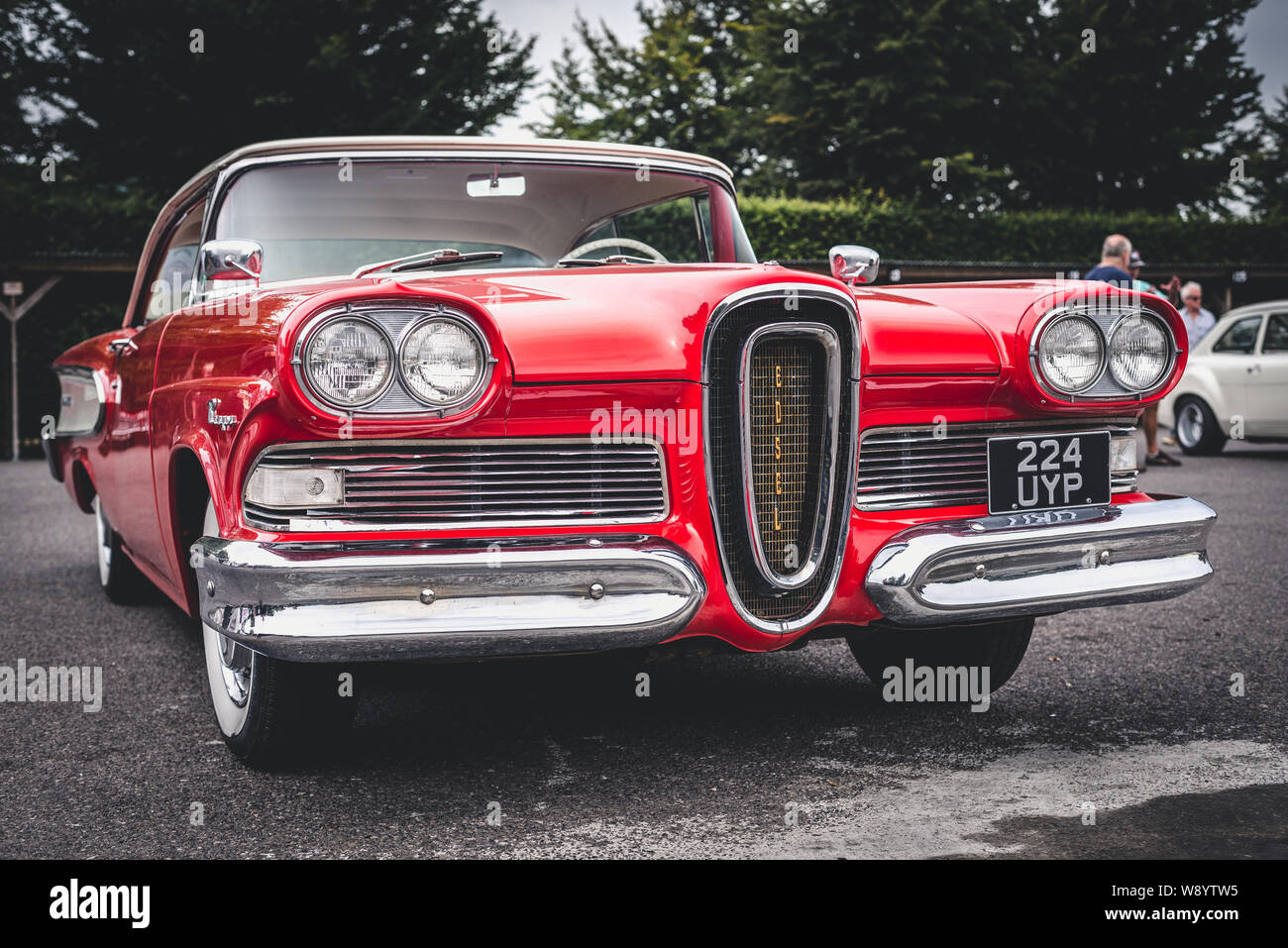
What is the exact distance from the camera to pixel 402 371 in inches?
98.7

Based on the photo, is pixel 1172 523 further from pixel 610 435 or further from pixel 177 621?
pixel 177 621

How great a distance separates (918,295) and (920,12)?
22.2 metres

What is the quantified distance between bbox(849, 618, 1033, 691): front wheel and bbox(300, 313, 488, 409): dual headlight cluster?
152 cm

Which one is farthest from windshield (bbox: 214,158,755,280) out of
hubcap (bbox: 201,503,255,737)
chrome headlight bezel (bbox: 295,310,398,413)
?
chrome headlight bezel (bbox: 295,310,398,413)

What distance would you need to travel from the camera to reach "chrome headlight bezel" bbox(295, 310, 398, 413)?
246cm

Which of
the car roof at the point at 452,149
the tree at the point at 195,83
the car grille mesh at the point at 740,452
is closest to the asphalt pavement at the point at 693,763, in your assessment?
the car grille mesh at the point at 740,452

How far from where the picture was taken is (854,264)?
364 centimetres

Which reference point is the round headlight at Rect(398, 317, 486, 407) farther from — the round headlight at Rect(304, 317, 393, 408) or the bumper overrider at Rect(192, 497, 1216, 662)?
the bumper overrider at Rect(192, 497, 1216, 662)

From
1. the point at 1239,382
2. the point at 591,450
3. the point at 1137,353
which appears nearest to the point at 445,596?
the point at 591,450

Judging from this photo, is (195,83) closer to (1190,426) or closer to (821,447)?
(1190,426)

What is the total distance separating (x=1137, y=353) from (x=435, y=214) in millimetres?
1958

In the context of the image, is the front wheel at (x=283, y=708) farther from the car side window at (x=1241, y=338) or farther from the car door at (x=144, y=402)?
the car side window at (x=1241, y=338)
